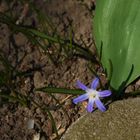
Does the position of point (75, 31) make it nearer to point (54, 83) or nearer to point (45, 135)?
point (54, 83)

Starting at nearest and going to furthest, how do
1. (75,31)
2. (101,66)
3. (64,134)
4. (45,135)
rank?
(64,134), (45,135), (101,66), (75,31)

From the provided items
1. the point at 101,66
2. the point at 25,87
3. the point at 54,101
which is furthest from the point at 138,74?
the point at 25,87

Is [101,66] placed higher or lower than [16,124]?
higher

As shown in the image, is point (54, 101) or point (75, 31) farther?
point (75, 31)

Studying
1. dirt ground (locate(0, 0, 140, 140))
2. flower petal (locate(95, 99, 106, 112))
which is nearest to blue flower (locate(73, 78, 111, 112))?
flower petal (locate(95, 99, 106, 112))

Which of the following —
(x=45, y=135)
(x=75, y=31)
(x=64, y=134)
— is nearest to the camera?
(x=64, y=134)

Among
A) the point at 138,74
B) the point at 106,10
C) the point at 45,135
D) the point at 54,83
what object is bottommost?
the point at 45,135

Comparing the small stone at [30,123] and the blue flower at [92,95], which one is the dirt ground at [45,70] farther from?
the blue flower at [92,95]
